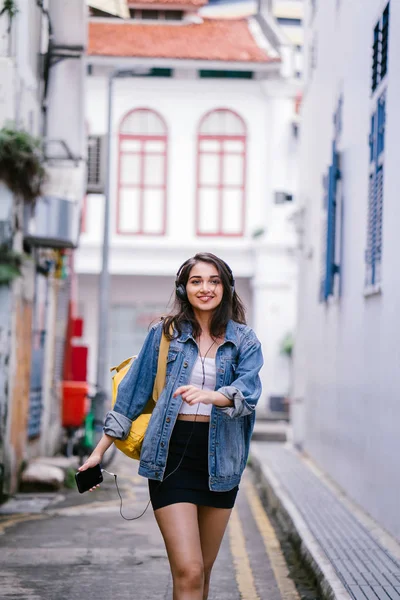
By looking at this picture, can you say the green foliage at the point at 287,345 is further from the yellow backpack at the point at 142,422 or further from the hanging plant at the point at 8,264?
the yellow backpack at the point at 142,422

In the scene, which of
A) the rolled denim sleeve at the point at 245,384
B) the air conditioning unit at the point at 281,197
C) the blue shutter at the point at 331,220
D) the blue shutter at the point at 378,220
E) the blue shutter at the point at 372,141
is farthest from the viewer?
the air conditioning unit at the point at 281,197

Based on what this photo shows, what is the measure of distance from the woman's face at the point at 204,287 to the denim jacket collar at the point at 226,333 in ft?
0.36

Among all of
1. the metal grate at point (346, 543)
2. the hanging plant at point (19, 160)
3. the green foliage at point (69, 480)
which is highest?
the hanging plant at point (19, 160)

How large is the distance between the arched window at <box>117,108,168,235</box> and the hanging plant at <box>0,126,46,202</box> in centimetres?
1897

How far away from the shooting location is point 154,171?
31578 mm

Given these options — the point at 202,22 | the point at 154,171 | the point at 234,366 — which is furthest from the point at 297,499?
the point at 202,22

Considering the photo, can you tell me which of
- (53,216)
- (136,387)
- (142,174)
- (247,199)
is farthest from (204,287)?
(247,199)

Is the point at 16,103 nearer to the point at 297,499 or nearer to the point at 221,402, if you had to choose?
the point at 297,499

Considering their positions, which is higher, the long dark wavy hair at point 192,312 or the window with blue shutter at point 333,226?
the window with blue shutter at point 333,226

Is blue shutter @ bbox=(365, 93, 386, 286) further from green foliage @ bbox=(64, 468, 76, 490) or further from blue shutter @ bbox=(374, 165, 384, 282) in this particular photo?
green foliage @ bbox=(64, 468, 76, 490)

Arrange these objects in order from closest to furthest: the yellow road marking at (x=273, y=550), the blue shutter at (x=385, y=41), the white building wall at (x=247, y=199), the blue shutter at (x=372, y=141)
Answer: the yellow road marking at (x=273, y=550)
the blue shutter at (x=385, y=41)
the blue shutter at (x=372, y=141)
the white building wall at (x=247, y=199)

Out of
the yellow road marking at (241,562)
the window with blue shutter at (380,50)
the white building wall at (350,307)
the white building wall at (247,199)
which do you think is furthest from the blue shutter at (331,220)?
the white building wall at (247,199)

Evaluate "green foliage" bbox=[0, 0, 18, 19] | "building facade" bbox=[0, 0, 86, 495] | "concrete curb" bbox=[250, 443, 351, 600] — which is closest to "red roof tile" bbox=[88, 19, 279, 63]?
"building facade" bbox=[0, 0, 86, 495]

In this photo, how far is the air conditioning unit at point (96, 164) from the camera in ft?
61.5
